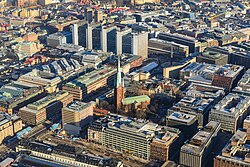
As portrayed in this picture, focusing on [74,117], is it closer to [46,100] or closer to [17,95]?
[46,100]

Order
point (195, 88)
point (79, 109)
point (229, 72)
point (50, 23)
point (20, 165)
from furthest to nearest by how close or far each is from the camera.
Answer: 1. point (50, 23)
2. point (229, 72)
3. point (195, 88)
4. point (79, 109)
5. point (20, 165)

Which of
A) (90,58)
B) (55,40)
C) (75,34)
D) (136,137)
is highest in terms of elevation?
(75,34)

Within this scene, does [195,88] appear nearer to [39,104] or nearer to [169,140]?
[169,140]

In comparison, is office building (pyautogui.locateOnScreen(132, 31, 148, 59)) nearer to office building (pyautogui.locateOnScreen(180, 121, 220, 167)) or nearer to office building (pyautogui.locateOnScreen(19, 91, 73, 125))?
office building (pyautogui.locateOnScreen(19, 91, 73, 125))

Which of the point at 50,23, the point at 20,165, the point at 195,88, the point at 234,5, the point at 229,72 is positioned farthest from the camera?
the point at 234,5

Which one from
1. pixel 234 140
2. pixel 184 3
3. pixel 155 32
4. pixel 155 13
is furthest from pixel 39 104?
pixel 184 3

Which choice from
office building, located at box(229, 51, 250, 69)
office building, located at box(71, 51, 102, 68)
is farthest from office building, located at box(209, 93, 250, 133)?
office building, located at box(71, 51, 102, 68)

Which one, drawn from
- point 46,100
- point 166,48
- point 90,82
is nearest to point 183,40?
point 166,48
